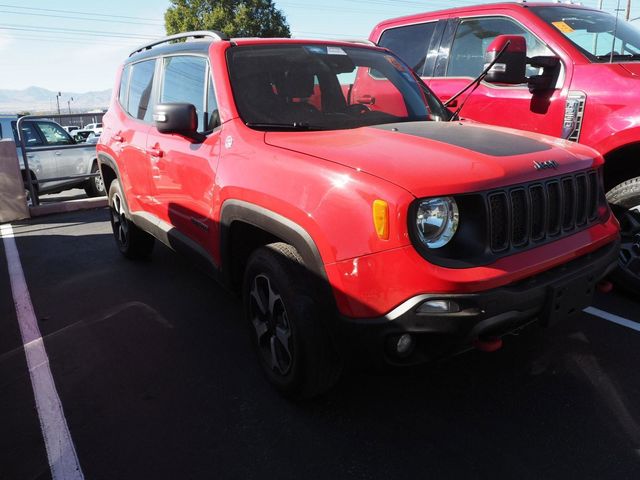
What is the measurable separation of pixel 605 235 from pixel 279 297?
1.73m

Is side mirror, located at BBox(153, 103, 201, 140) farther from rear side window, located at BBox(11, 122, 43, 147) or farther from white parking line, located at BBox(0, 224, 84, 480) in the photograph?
rear side window, located at BBox(11, 122, 43, 147)

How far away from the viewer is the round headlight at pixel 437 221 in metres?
2.16

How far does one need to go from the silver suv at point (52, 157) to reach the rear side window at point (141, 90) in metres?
4.95

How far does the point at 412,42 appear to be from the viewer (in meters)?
5.44

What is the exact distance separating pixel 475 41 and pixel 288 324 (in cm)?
353

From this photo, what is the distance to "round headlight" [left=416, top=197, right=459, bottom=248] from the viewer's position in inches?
85.0

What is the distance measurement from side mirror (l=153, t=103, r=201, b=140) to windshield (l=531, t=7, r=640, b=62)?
3025mm

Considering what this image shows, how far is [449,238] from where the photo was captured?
87.3 inches

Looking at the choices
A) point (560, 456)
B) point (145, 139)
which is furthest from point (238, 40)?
point (560, 456)

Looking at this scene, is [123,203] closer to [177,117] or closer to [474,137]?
[177,117]

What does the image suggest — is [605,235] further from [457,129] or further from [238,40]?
[238,40]

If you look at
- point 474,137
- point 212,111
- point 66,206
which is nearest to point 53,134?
point 66,206

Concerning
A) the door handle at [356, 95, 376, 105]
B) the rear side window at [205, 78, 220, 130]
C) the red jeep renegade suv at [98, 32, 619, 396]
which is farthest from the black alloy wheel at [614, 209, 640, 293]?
the rear side window at [205, 78, 220, 130]

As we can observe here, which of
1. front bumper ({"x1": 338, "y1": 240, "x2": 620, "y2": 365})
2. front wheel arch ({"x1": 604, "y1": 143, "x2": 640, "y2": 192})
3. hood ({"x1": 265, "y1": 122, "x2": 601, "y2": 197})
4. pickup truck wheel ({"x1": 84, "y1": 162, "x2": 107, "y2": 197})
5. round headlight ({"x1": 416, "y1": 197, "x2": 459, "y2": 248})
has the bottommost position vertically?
pickup truck wheel ({"x1": 84, "y1": 162, "x2": 107, "y2": 197})
